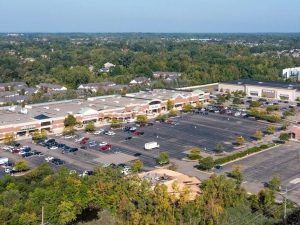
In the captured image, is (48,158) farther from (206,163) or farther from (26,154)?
(206,163)

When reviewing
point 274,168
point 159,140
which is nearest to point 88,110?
point 159,140

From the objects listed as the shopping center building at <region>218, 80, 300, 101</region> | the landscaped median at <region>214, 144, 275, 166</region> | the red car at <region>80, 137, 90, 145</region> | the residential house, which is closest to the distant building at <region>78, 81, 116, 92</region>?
the residential house

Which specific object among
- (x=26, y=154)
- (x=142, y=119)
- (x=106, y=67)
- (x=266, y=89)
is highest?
(x=106, y=67)

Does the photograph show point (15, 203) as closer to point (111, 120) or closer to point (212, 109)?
point (111, 120)

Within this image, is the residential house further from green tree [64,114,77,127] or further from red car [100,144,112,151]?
red car [100,144,112,151]

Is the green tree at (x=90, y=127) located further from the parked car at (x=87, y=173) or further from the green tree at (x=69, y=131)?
the parked car at (x=87, y=173)

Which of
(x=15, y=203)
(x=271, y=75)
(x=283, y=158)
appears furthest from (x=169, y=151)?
(x=271, y=75)

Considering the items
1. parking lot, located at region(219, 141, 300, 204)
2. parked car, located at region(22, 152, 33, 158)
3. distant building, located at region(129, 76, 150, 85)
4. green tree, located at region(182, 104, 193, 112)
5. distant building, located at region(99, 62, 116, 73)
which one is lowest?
parked car, located at region(22, 152, 33, 158)
